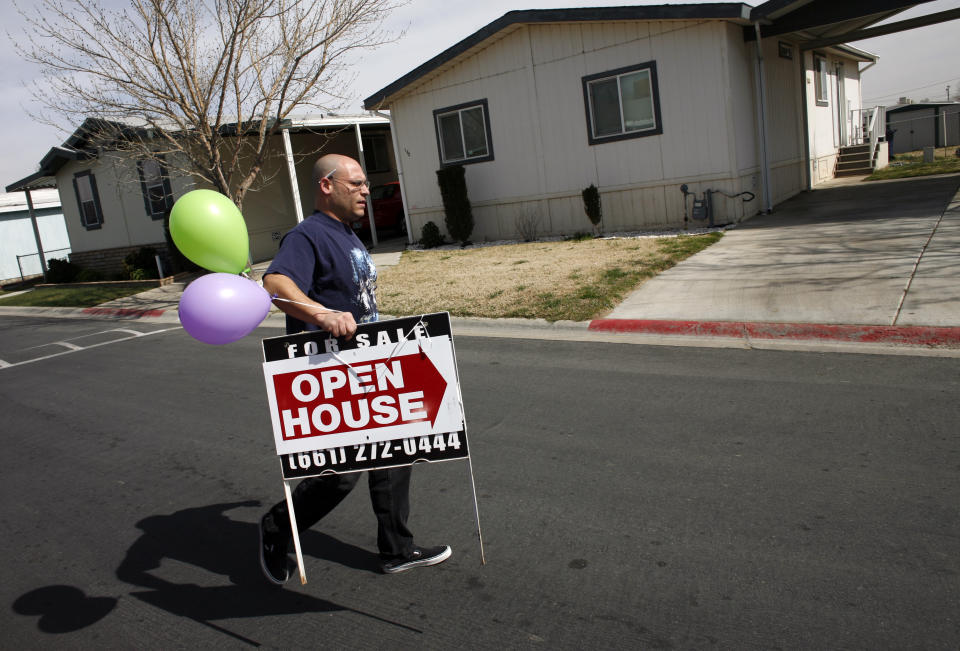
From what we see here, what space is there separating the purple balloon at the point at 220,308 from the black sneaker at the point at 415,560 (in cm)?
134

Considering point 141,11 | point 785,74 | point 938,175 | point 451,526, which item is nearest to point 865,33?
point 785,74

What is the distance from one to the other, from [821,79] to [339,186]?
2147 centimetres

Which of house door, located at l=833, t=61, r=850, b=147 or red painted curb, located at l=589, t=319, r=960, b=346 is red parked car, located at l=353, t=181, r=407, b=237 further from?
red painted curb, located at l=589, t=319, r=960, b=346

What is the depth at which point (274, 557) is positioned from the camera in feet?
11.1

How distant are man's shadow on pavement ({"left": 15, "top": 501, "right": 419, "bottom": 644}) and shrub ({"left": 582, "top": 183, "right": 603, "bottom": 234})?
1209cm

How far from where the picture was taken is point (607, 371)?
6312 mm

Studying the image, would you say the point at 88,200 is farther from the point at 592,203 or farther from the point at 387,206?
the point at 592,203

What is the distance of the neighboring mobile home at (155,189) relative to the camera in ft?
64.2

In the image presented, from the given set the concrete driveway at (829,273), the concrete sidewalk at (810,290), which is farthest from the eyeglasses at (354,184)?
the concrete driveway at (829,273)

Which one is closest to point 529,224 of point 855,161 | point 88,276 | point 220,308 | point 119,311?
point 119,311

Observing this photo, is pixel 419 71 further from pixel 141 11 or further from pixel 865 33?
pixel 865 33

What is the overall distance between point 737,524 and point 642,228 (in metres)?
12.2

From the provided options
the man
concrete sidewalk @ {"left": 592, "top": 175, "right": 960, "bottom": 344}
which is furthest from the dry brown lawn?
the man

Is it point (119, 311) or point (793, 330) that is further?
point (119, 311)
